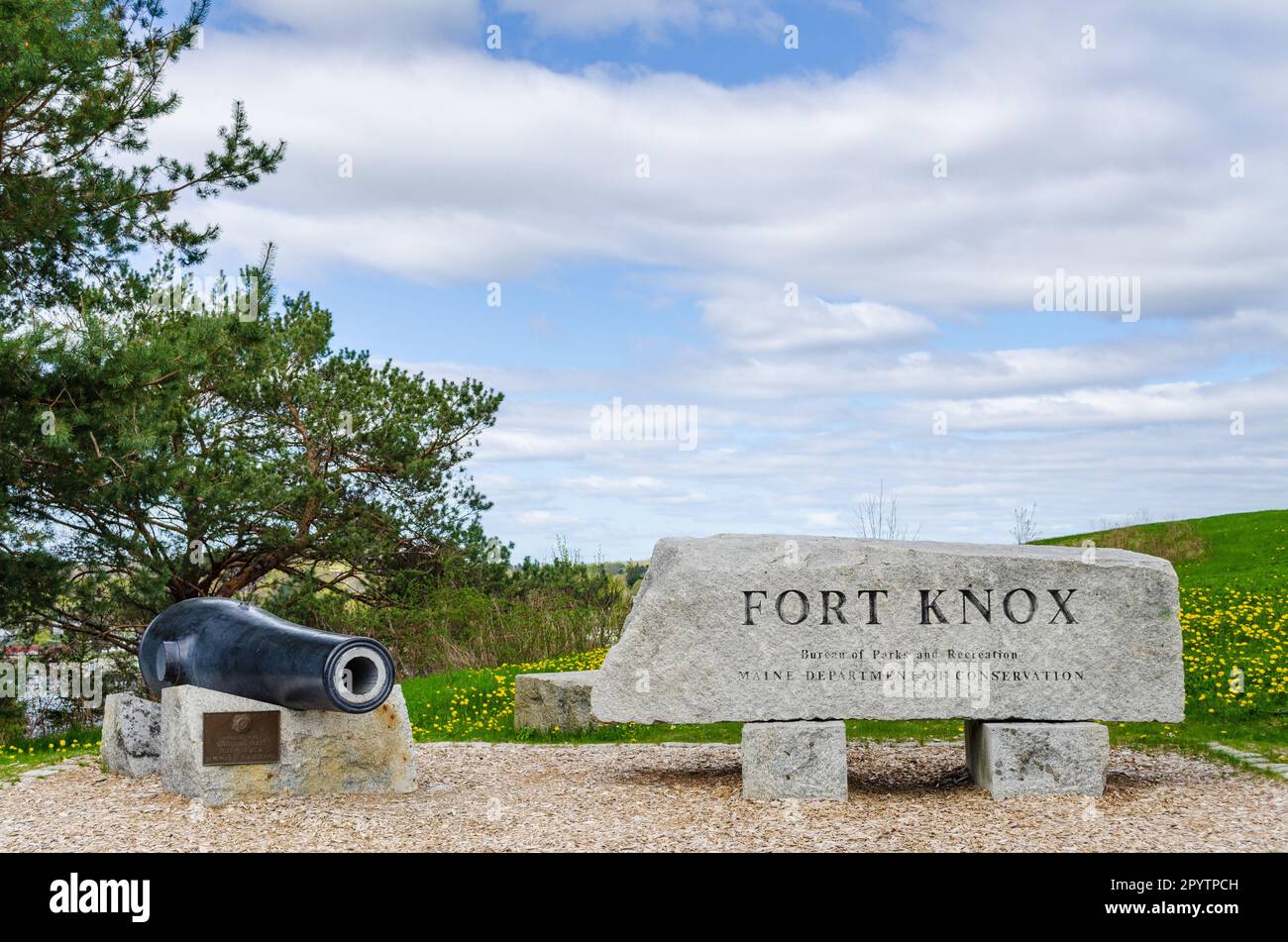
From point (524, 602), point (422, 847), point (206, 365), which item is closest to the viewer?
point (422, 847)

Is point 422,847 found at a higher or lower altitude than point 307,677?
lower

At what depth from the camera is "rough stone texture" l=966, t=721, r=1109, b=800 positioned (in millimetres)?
7223

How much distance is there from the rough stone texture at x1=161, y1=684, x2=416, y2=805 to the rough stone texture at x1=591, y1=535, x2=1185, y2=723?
137 centimetres

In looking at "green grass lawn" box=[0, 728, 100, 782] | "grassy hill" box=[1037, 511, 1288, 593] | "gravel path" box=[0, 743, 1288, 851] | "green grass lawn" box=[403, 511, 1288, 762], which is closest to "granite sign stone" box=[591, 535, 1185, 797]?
"gravel path" box=[0, 743, 1288, 851]

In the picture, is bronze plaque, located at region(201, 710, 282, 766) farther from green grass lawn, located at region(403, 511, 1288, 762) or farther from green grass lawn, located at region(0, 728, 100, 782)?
green grass lawn, located at region(403, 511, 1288, 762)

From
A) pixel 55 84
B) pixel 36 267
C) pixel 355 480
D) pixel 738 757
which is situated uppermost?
pixel 55 84

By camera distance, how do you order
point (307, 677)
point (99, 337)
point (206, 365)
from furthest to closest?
point (206, 365) < point (99, 337) < point (307, 677)

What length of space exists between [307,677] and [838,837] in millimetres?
3049

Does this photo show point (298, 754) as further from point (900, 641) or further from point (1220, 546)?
point (1220, 546)

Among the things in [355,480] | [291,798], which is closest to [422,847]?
[291,798]

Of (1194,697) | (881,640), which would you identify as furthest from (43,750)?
(1194,697)

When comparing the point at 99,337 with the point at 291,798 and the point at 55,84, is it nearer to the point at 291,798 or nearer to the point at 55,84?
the point at 55,84

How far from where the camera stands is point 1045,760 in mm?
7250

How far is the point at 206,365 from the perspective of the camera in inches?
524
